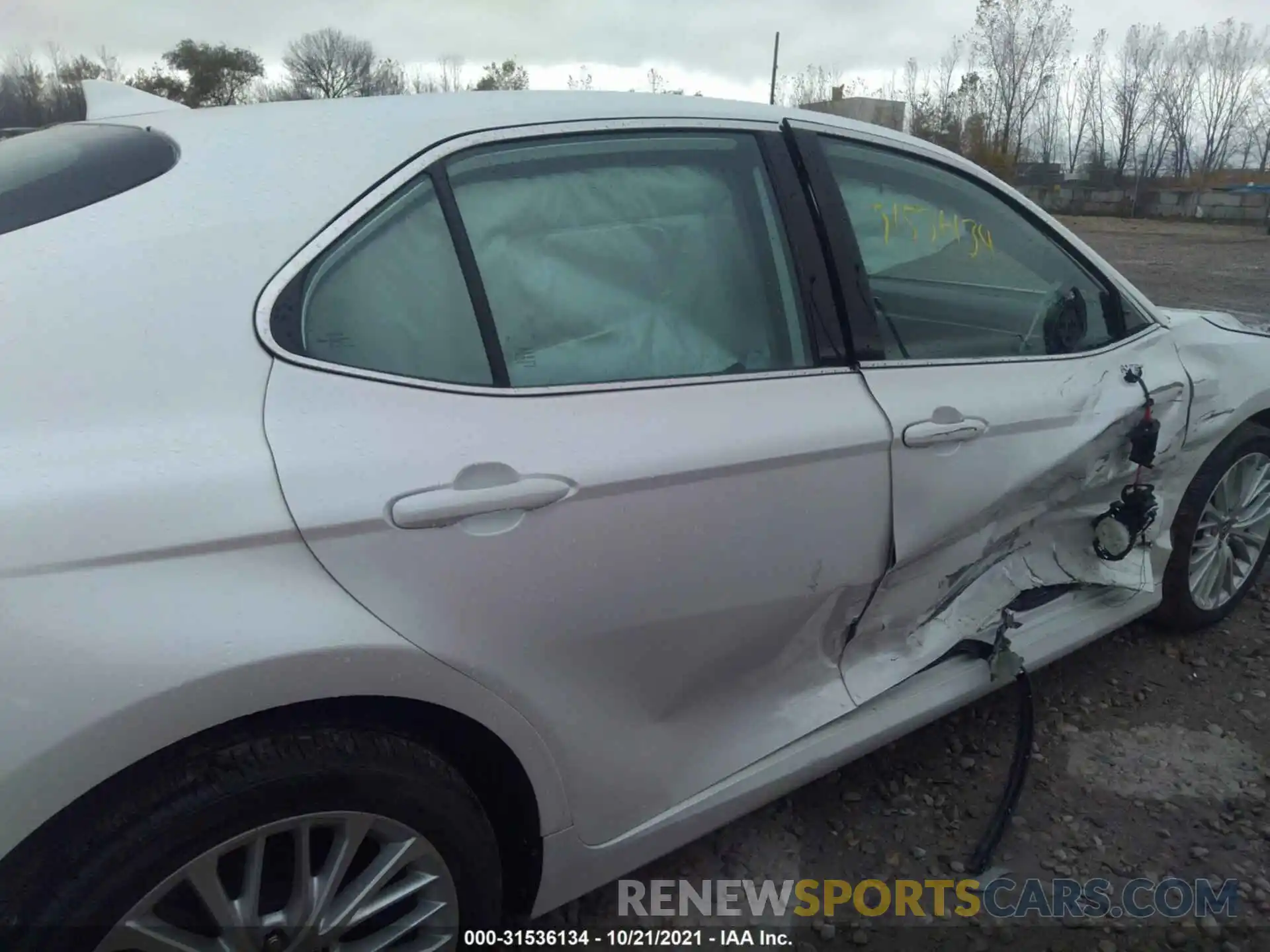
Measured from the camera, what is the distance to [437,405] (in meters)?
1.51

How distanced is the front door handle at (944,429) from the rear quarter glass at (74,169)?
5.07ft

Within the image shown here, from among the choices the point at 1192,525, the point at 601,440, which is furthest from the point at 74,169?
the point at 1192,525

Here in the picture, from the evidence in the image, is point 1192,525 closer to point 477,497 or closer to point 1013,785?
point 1013,785

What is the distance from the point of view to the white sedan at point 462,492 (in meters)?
1.25

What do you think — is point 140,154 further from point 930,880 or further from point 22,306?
point 930,880

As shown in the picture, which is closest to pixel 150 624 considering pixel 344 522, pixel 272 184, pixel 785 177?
pixel 344 522

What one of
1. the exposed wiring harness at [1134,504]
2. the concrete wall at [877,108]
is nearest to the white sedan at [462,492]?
the exposed wiring harness at [1134,504]

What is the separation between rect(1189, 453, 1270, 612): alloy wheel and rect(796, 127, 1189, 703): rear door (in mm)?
380

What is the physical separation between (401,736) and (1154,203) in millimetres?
→ 52594

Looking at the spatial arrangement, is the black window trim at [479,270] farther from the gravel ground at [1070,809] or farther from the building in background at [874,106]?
the building in background at [874,106]

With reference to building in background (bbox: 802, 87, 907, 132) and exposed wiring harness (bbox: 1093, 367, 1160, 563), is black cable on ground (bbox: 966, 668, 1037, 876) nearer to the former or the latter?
exposed wiring harness (bbox: 1093, 367, 1160, 563)

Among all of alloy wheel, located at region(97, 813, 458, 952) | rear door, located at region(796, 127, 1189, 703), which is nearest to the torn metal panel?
rear door, located at region(796, 127, 1189, 703)

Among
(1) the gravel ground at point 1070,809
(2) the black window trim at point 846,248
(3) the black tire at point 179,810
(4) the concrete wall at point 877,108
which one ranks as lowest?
(1) the gravel ground at point 1070,809

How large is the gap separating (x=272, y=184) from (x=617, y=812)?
4.26 feet
